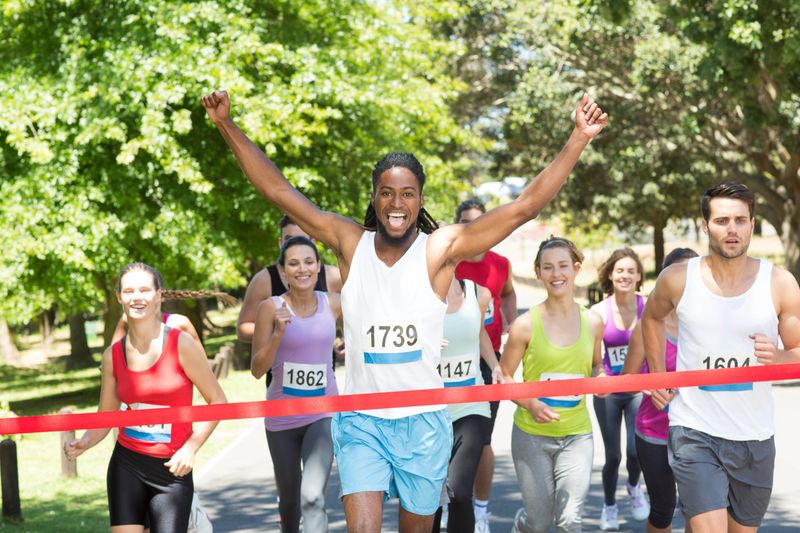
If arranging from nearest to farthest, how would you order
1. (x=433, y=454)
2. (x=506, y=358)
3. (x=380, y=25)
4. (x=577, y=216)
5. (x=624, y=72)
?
(x=433, y=454) → (x=506, y=358) → (x=380, y=25) → (x=624, y=72) → (x=577, y=216)

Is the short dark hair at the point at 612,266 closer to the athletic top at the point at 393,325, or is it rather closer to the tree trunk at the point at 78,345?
the athletic top at the point at 393,325

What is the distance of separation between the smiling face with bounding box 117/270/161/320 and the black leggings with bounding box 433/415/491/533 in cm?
185

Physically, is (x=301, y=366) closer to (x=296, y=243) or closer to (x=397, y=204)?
(x=296, y=243)

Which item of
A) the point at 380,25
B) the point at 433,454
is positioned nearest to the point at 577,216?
the point at 380,25

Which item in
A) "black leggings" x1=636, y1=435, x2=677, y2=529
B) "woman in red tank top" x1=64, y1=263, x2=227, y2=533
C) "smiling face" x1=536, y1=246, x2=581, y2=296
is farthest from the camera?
"smiling face" x1=536, y1=246, x2=581, y2=296

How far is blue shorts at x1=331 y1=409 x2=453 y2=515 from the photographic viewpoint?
473 cm

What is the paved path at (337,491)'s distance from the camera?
841 centimetres

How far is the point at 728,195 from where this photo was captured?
5336 millimetres

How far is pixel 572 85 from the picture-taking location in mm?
31172

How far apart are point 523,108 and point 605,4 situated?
450 inches

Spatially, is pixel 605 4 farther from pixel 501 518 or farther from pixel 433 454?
pixel 433 454

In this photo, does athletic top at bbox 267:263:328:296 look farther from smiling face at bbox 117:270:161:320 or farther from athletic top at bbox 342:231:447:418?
athletic top at bbox 342:231:447:418

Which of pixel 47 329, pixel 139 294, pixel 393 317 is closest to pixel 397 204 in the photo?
pixel 393 317

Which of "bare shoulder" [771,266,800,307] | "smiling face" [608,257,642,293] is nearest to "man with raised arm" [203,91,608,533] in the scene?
"bare shoulder" [771,266,800,307]
